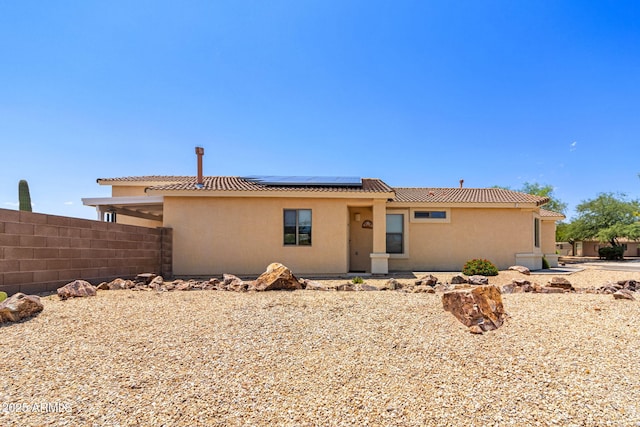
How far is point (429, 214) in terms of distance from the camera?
49.4 feet

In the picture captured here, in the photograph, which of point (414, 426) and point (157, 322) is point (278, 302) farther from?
point (414, 426)

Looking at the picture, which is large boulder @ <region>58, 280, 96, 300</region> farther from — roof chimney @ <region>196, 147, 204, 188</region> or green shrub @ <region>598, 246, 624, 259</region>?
green shrub @ <region>598, 246, 624, 259</region>

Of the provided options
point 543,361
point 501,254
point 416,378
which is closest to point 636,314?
point 543,361

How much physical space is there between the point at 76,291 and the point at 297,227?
728 centimetres

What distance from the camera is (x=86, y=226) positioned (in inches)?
365

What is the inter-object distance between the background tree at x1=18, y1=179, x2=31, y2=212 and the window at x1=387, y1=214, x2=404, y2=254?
13399 mm

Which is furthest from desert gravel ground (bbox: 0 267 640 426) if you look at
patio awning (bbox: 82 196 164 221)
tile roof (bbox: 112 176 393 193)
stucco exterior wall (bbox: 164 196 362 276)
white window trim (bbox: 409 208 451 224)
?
white window trim (bbox: 409 208 451 224)

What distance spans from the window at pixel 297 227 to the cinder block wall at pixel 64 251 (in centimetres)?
478

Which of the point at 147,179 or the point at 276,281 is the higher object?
the point at 147,179

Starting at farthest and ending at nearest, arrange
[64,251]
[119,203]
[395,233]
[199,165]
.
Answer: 1. [395,233]
2. [199,165]
3. [119,203]
4. [64,251]

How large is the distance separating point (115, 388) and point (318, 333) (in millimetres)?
2580

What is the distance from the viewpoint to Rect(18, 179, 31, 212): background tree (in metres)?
11.1

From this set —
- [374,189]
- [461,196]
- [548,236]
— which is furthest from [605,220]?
[374,189]

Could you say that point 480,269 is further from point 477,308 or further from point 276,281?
point 276,281
